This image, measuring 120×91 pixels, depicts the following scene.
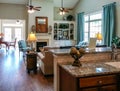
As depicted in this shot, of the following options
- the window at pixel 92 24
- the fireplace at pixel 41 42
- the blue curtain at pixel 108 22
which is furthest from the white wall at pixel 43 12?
the blue curtain at pixel 108 22

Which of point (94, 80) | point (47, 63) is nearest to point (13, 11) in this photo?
point (47, 63)

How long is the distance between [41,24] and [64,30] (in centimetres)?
178

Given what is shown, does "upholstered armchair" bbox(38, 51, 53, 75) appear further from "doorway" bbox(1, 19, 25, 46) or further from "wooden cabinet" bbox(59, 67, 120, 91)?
"doorway" bbox(1, 19, 25, 46)

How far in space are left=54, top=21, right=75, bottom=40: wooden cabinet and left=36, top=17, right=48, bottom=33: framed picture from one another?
776 mm

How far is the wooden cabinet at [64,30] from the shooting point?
11000 millimetres

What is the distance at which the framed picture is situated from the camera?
33.8 ft

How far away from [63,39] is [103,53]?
26.3 feet

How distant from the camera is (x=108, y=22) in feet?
25.0

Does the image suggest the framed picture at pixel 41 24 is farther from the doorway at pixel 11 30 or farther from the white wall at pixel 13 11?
the doorway at pixel 11 30

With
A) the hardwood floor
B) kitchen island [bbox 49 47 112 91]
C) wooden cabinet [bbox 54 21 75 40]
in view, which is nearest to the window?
wooden cabinet [bbox 54 21 75 40]

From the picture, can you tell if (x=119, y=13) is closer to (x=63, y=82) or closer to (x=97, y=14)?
(x=97, y=14)

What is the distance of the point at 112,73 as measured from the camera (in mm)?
2438

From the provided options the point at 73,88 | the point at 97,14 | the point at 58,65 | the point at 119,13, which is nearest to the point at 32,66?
the point at 58,65

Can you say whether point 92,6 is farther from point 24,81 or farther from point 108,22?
point 24,81
